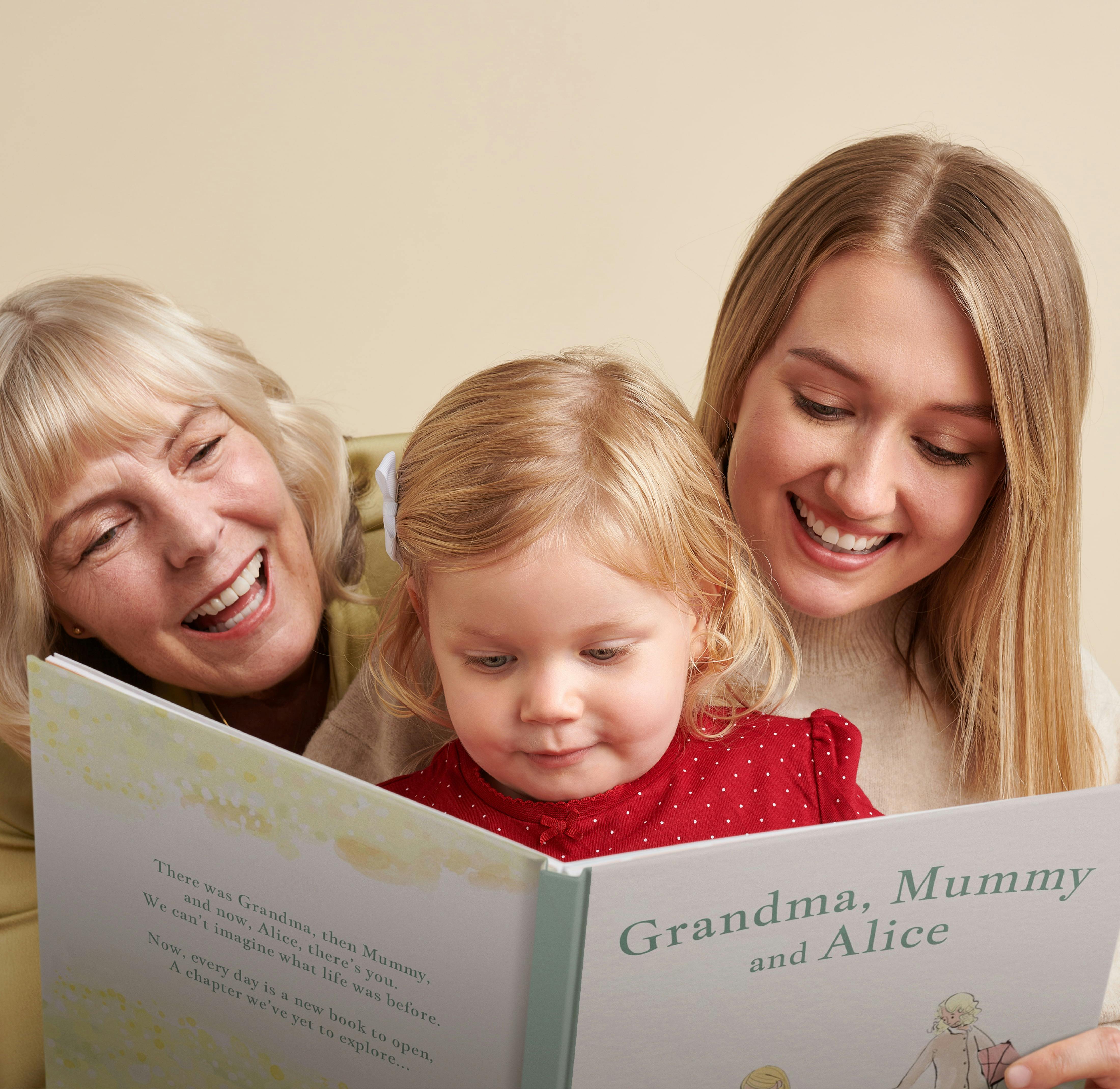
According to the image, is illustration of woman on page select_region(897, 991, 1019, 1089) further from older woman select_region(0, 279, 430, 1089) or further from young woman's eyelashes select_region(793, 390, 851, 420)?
older woman select_region(0, 279, 430, 1089)

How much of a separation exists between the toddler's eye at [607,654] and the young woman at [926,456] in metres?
0.32

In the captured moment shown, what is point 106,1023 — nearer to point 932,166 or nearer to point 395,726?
point 395,726

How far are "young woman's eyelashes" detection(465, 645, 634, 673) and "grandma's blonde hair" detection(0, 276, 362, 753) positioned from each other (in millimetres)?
567

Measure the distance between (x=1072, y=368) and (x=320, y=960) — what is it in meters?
1.01

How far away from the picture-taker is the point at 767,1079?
3.08 ft

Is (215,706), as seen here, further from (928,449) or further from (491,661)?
(928,449)

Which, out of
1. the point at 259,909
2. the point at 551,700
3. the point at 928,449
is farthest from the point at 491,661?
the point at 928,449

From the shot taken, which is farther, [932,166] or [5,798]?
[5,798]

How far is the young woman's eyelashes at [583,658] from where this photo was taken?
1.12m

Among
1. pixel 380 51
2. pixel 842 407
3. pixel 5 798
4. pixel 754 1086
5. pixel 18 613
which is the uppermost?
pixel 380 51

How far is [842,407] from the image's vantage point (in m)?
1.25

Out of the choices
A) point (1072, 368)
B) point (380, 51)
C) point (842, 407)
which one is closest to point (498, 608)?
point (842, 407)

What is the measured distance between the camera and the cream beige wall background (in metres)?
2.26

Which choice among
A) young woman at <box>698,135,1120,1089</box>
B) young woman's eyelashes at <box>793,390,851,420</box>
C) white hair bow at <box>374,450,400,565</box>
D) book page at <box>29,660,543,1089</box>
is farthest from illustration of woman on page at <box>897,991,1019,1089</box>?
white hair bow at <box>374,450,400,565</box>
